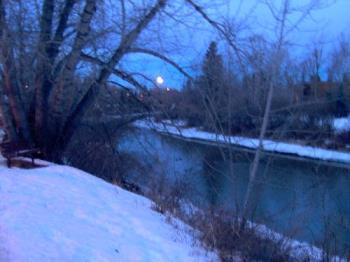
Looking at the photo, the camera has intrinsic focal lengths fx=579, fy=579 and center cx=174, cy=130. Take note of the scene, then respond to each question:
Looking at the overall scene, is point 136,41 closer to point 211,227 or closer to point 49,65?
point 49,65

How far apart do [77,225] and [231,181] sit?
4743 millimetres

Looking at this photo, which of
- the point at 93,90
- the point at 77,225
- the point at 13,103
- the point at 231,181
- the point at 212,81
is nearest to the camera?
the point at 77,225

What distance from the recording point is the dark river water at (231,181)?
10.3m

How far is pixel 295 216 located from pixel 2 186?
4576 millimetres

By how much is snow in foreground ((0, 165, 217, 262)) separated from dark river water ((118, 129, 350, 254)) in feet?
8.06

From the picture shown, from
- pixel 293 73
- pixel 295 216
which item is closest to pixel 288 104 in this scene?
pixel 293 73

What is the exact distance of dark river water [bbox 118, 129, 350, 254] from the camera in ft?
33.7

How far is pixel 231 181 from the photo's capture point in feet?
34.3

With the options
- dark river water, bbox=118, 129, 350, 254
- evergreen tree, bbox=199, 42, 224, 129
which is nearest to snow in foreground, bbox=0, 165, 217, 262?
dark river water, bbox=118, 129, 350, 254

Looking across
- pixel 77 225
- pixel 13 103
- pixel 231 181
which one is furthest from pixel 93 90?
pixel 77 225

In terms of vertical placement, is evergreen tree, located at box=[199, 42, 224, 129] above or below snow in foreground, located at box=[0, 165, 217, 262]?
above

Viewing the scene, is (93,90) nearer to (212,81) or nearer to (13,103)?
(13,103)

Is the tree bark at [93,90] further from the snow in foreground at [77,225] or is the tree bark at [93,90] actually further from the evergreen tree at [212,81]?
the snow in foreground at [77,225]

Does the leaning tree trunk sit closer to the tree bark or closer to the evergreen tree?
the tree bark
